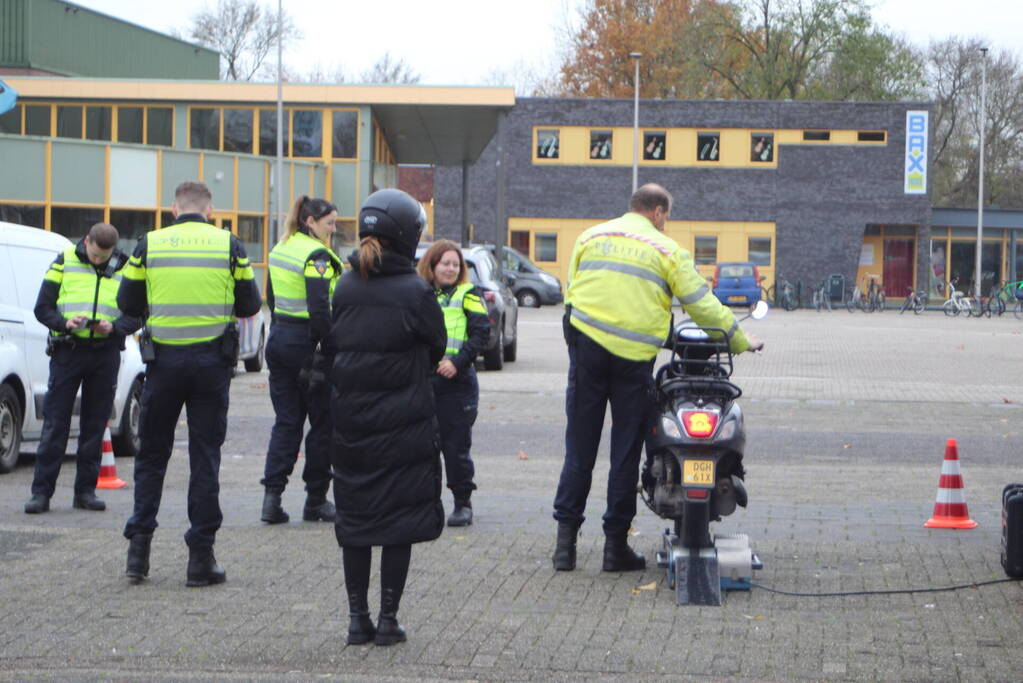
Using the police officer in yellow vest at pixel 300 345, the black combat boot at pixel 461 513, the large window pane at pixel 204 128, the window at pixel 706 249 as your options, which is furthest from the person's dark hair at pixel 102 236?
the window at pixel 706 249

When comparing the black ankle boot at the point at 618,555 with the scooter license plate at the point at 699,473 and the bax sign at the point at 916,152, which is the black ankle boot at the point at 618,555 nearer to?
the scooter license plate at the point at 699,473

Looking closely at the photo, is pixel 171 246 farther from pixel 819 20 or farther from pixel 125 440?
pixel 819 20

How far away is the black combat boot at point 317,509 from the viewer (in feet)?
28.8

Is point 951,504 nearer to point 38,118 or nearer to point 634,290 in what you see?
point 634,290

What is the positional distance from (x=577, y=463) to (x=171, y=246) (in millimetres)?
2237

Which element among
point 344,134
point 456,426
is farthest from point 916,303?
point 456,426

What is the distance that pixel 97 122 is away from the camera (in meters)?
43.2

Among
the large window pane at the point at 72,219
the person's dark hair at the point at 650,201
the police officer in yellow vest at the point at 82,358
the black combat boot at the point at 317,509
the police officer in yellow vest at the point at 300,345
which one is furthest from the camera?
the large window pane at the point at 72,219

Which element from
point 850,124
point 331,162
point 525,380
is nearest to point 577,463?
point 525,380

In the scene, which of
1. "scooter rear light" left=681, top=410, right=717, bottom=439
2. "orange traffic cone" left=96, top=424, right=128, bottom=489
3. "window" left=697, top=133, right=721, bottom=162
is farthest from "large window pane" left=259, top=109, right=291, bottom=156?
"scooter rear light" left=681, top=410, right=717, bottom=439

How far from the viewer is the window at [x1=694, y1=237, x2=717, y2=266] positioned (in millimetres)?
57469

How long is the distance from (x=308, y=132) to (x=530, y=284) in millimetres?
8780

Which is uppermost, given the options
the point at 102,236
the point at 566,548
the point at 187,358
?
the point at 102,236

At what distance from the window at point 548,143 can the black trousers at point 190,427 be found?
169 feet
